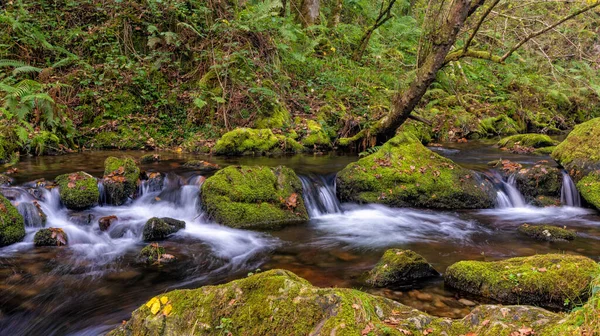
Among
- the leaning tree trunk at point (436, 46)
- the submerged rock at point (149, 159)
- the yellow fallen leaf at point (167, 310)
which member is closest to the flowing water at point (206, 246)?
the submerged rock at point (149, 159)

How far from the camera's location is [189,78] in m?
13.2

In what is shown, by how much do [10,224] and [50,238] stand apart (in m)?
0.56

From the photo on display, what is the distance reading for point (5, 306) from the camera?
3.97 m

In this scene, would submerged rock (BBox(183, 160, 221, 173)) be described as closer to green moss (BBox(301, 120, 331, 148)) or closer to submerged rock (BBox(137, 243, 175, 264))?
submerged rock (BBox(137, 243, 175, 264))

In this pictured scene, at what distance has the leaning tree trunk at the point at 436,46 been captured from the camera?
827 centimetres

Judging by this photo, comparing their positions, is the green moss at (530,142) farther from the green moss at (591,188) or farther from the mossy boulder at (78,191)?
the mossy boulder at (78,191)

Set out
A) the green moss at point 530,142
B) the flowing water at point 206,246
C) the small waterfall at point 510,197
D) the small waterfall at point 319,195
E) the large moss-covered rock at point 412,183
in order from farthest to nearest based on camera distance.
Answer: the green moss at point 530,142 → the small waterfall at point 510,197 → the large moss-covered rock at point 412,183 → the small waterfall at point 319,195 → the flowing water at point 206,246

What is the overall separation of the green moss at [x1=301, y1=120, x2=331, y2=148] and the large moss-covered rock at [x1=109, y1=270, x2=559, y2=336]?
9.31 meters

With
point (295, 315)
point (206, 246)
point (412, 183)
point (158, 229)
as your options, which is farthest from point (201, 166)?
point (295, 315)

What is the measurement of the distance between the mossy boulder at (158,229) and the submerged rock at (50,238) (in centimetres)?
102

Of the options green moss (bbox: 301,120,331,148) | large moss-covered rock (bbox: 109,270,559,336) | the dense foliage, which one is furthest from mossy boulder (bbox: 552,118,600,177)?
large moss-covered rock (bbox: 109,270,559,336)

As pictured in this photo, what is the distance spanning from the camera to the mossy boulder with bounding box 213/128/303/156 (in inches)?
428

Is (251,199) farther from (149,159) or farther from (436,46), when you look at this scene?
(436,46)

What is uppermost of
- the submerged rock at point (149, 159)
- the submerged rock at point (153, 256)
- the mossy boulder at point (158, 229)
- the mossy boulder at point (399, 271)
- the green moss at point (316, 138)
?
the green moss at point (316, 138)
